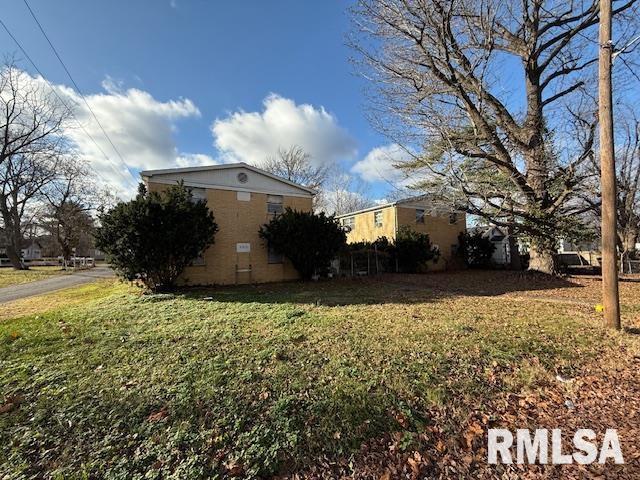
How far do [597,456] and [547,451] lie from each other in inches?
13.5

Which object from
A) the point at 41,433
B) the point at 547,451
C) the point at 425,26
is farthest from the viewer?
the point at 425,26

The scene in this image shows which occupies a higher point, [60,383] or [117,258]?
[117,258]

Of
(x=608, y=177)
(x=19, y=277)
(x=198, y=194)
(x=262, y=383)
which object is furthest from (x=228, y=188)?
(x=19, y=277)

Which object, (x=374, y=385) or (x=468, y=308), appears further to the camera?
(x=468, y=308)

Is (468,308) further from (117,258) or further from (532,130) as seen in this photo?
(117,258)

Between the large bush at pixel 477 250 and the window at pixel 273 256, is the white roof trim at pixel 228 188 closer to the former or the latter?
the window at pixel 273 256

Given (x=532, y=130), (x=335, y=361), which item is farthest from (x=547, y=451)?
(x=532, y=130)

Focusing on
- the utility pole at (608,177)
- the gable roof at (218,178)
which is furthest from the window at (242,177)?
the utility pole at (608,177)

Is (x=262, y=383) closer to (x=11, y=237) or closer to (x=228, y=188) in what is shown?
(x=228, y=188)

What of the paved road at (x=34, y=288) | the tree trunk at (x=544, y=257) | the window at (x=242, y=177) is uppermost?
the window at (x=242, y=177)

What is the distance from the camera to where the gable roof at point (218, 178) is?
12375 mm

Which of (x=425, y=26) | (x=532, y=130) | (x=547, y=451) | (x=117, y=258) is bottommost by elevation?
(x=547, y=451)

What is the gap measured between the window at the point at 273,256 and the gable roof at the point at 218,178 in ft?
9.39

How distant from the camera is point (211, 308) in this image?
7.59 m
